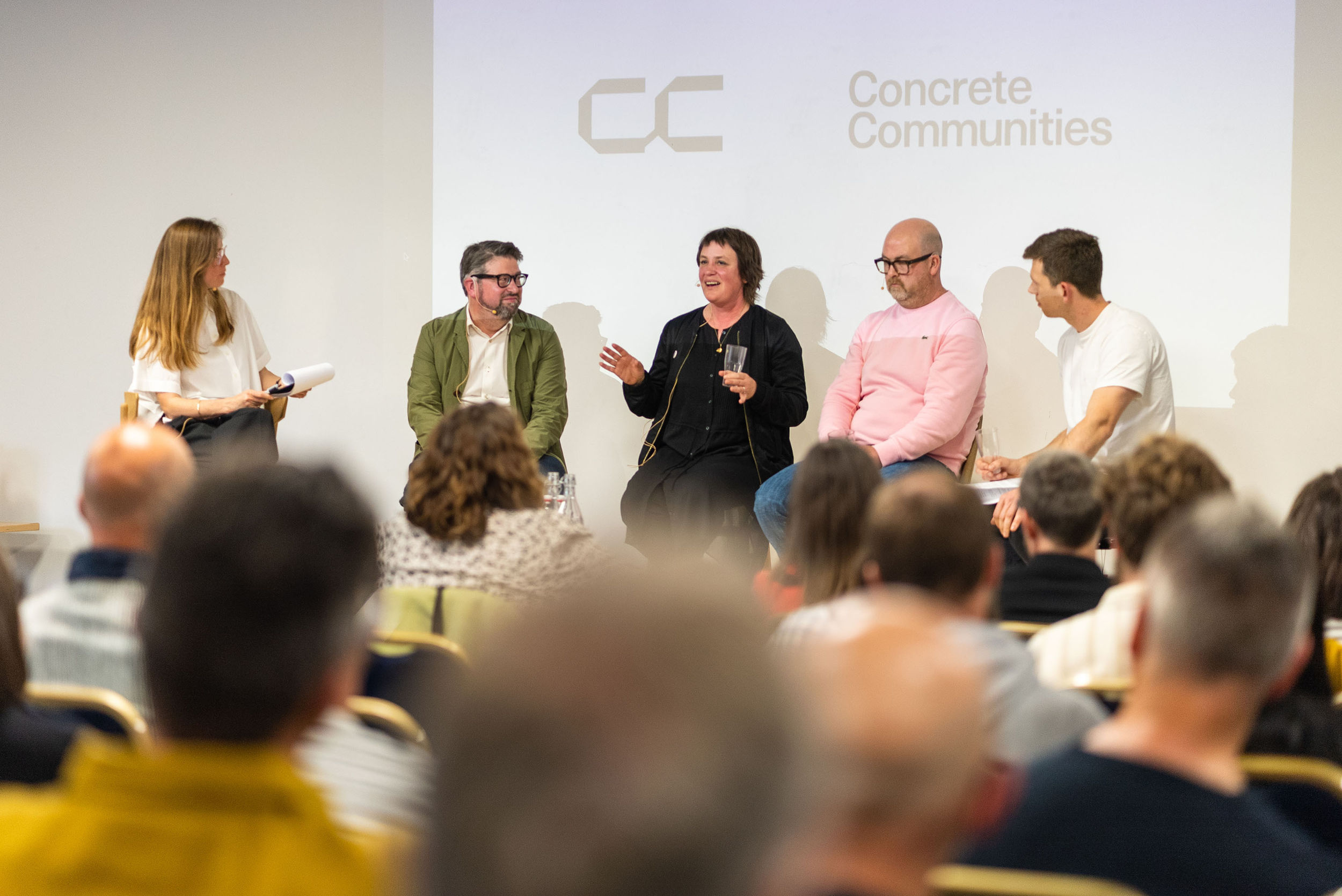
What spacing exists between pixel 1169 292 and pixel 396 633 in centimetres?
390

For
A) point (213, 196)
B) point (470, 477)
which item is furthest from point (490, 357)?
point (470, 477)

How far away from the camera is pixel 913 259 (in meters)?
4.57

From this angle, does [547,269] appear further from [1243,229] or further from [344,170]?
[1243,229]

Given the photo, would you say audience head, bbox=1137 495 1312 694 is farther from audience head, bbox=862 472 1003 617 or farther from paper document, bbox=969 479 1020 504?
paper document, bbox=969 479 1020 504

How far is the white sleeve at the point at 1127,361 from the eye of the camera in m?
4.20

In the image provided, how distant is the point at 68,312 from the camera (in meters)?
6.05

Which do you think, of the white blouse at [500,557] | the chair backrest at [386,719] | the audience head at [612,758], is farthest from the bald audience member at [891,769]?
the white blouse at [500,557]

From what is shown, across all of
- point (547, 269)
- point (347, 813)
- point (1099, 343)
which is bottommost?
point (347, 813)

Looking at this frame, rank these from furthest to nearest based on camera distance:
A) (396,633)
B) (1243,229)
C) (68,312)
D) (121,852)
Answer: (68,312)
(1243,229)
(396,633)
(121,852)

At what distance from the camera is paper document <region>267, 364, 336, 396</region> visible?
4.63 m

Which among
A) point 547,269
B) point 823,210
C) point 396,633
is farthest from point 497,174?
point 396,633

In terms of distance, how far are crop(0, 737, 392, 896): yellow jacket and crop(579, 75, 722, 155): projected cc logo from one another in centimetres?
478

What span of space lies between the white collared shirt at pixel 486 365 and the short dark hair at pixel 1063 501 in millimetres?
2977

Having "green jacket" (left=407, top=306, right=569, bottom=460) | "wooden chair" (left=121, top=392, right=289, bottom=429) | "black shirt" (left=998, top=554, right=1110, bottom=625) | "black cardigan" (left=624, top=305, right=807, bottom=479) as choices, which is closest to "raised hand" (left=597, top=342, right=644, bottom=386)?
"black cardigan" (left=624, top=305, right=807, bottom=479)
